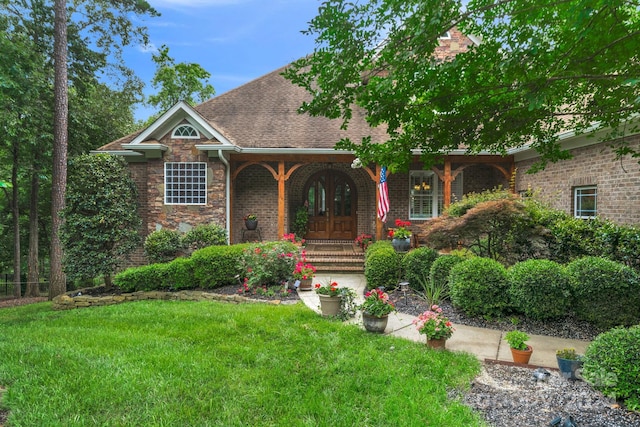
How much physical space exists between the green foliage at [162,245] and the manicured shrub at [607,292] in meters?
8.76

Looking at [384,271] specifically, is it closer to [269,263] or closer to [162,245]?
[269,263]

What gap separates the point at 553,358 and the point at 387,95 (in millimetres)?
3698

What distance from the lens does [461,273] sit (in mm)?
5641

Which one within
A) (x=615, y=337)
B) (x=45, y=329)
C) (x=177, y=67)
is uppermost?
(x=177, y=67)

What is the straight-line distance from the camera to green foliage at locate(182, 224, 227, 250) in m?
9.42

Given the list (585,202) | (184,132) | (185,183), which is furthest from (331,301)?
(585,202)

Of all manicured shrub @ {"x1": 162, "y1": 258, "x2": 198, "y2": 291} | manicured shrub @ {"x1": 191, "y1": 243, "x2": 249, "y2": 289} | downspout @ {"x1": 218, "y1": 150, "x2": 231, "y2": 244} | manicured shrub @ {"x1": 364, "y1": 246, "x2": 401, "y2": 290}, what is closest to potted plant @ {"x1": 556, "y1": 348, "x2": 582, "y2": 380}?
manicured shrub @ {"x1": 364, "y1": 246, "x2": 401, "y2": 290}

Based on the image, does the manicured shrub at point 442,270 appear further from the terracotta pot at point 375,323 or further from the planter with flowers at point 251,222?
the planter with flowers at point 251,222

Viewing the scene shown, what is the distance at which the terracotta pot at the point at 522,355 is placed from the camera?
385cm

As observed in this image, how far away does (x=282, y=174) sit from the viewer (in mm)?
10586

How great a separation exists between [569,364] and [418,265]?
376 cm

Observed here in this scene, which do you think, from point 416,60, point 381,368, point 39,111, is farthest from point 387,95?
point 39,111

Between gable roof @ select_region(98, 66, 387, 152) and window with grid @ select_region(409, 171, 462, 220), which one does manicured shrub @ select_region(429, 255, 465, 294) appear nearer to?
gable roof @ select_region(98, 66, 387, 152)

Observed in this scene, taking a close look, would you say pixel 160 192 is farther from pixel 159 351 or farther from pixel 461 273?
pixel 461 273
